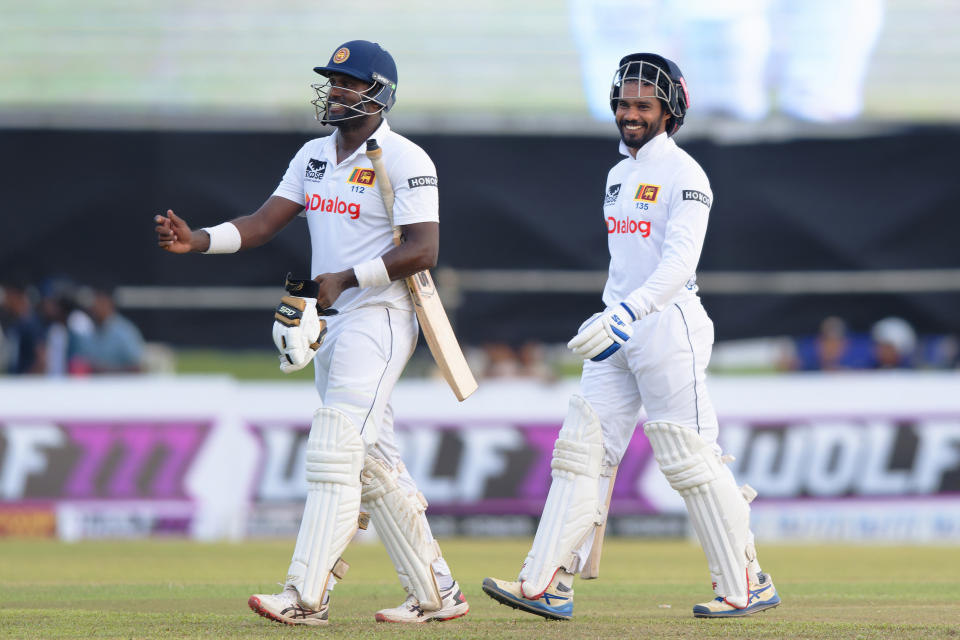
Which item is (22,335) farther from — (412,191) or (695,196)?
(695,196)

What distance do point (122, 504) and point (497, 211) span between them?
4.67 meters

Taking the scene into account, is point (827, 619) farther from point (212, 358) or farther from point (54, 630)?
point (212, 358)

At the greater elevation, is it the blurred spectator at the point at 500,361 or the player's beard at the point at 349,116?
the player's beard at the point at 349,116

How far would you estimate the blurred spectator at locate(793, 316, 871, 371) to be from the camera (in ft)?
44.4

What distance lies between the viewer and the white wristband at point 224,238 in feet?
18.7

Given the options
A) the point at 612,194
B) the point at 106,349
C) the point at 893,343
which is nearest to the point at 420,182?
the point at 612,194

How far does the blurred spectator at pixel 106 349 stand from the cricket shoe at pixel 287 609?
745 centimetres

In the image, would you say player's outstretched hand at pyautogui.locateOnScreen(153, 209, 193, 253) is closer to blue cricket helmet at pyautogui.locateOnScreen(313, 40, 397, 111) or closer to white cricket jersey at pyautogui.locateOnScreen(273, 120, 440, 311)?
white cricket jersey at pyautogui.locateOnScreen(273, 120, 440, 311)

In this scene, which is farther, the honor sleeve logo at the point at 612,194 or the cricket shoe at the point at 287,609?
the honor sleeve logo at the point at 612,194

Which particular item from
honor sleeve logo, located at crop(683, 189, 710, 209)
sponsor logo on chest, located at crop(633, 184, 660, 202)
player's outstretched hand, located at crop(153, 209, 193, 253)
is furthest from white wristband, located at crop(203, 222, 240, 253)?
honor sleeve logo, located at crop(683, 189, 710, 209)

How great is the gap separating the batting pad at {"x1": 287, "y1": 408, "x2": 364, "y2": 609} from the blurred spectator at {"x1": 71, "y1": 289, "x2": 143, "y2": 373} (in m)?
7.36

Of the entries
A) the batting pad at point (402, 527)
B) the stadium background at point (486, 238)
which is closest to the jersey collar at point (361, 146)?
the batting pad at point (402, 527)

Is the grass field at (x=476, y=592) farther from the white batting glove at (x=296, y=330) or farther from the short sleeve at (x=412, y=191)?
the short sleeve at (x=412, y=191)

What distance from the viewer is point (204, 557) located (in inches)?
387
